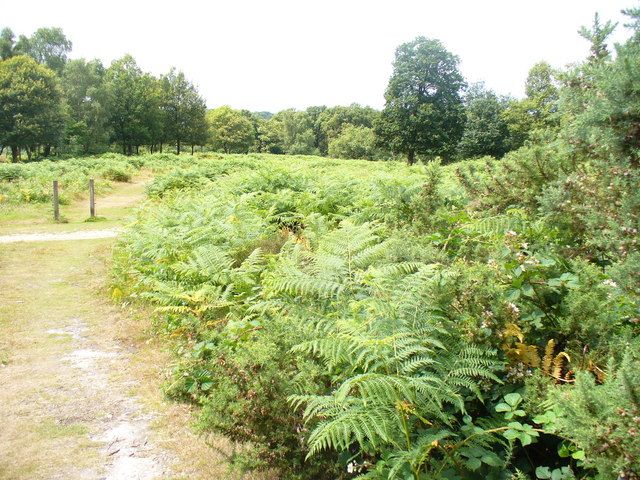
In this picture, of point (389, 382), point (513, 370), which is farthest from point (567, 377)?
point (389, 382)

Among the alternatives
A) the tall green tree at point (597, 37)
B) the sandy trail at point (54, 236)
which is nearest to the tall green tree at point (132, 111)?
the sandy trail at point (54, 236)

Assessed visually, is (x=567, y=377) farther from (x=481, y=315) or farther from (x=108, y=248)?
(x=108, y=248)

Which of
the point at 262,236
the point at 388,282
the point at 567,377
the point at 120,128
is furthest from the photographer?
the point at 120,128

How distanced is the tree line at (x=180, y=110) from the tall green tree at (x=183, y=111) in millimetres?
130

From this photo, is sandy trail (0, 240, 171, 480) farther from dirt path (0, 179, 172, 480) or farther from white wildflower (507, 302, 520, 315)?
white wildflower (507, 302, 520, 315)

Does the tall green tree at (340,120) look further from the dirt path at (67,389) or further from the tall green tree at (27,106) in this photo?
the dirt path at (67,389)

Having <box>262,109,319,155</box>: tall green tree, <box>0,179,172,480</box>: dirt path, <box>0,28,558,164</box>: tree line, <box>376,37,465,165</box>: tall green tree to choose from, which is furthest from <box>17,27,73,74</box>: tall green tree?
<box>0,179,172,480</box>: dirt path

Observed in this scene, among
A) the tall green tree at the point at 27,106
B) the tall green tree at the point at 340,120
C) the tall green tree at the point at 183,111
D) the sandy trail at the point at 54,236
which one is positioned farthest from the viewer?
the tall green tree at the point at 340,120

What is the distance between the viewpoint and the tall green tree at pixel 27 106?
45250 millimetres

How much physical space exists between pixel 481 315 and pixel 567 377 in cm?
62

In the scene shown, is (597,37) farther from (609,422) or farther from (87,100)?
(87,100)

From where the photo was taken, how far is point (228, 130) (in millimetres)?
77125

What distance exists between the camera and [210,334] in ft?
14.7

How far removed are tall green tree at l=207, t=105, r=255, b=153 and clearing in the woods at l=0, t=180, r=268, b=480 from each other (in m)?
69.4
